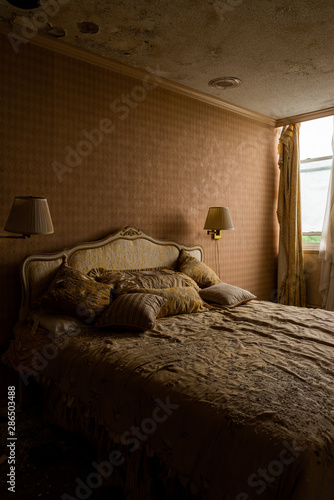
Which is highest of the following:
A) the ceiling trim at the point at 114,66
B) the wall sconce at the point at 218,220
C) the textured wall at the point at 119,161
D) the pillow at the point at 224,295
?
the ceiling trim at the point at 114,66

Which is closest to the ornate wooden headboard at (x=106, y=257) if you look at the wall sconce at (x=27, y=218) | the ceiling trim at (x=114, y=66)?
the wall sconce at (x=27, y=218)

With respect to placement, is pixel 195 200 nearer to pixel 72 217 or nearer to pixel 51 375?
pixel 72 217

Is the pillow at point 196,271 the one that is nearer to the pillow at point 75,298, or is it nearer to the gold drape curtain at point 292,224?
the pillow at point 75,298

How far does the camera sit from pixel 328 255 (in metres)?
4.28

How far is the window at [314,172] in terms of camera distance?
460 centimetres

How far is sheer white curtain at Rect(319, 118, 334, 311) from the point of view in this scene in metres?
4.26

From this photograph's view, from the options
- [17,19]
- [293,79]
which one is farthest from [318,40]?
[17,19]

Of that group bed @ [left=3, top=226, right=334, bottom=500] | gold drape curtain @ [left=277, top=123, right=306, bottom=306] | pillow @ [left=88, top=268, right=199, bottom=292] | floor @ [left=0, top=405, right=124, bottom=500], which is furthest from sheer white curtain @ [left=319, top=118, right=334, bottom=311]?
floor @ [left=0, top=405, right=124, bottom=500]

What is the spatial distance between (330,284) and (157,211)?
2264 mm

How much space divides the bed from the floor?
0.08 m

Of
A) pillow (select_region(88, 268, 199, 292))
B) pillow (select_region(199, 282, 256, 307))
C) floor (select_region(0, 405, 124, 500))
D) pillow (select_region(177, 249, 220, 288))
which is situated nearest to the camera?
floor (select_region(0, 405, 124, 500))

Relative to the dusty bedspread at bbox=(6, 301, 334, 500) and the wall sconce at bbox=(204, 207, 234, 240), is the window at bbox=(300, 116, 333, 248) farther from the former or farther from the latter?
the dusty bedspread at bbox=(6, 301, 334, 500)

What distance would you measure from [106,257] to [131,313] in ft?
2.70

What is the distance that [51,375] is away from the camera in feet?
6.95
